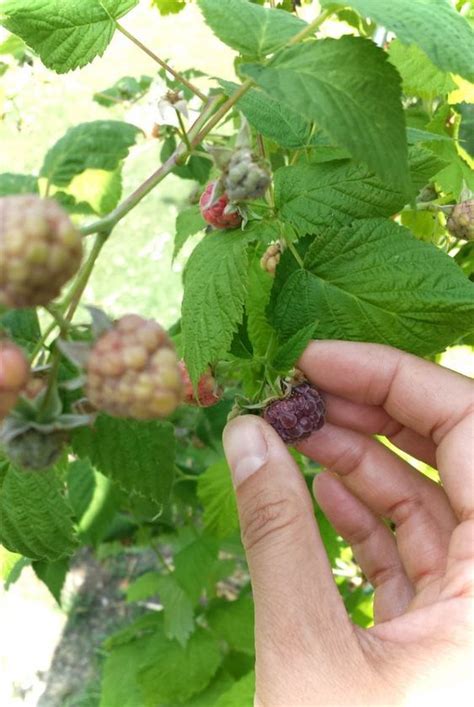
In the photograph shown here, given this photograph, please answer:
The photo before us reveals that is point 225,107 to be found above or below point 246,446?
above

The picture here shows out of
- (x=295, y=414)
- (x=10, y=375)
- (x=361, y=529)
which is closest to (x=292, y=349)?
(x=295, y=414)

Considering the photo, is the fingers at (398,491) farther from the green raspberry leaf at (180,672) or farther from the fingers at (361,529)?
the green raspberry leaf at (180,672)

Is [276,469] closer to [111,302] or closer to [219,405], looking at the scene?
[219,405]

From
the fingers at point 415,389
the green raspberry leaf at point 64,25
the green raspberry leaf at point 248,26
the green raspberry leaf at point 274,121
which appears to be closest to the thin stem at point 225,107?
the green raspberry leaf at point 248,26

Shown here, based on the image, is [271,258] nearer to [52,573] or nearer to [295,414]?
[295,414]

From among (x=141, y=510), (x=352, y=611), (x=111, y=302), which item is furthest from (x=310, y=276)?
(x=111, y=302)

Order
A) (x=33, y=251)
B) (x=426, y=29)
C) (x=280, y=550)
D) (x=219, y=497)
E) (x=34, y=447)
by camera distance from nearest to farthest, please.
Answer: (x=33, y=251) < (x=34, y=447) < (x=426, y=29) < (x=280, y=550) < (x=219, y=497)
